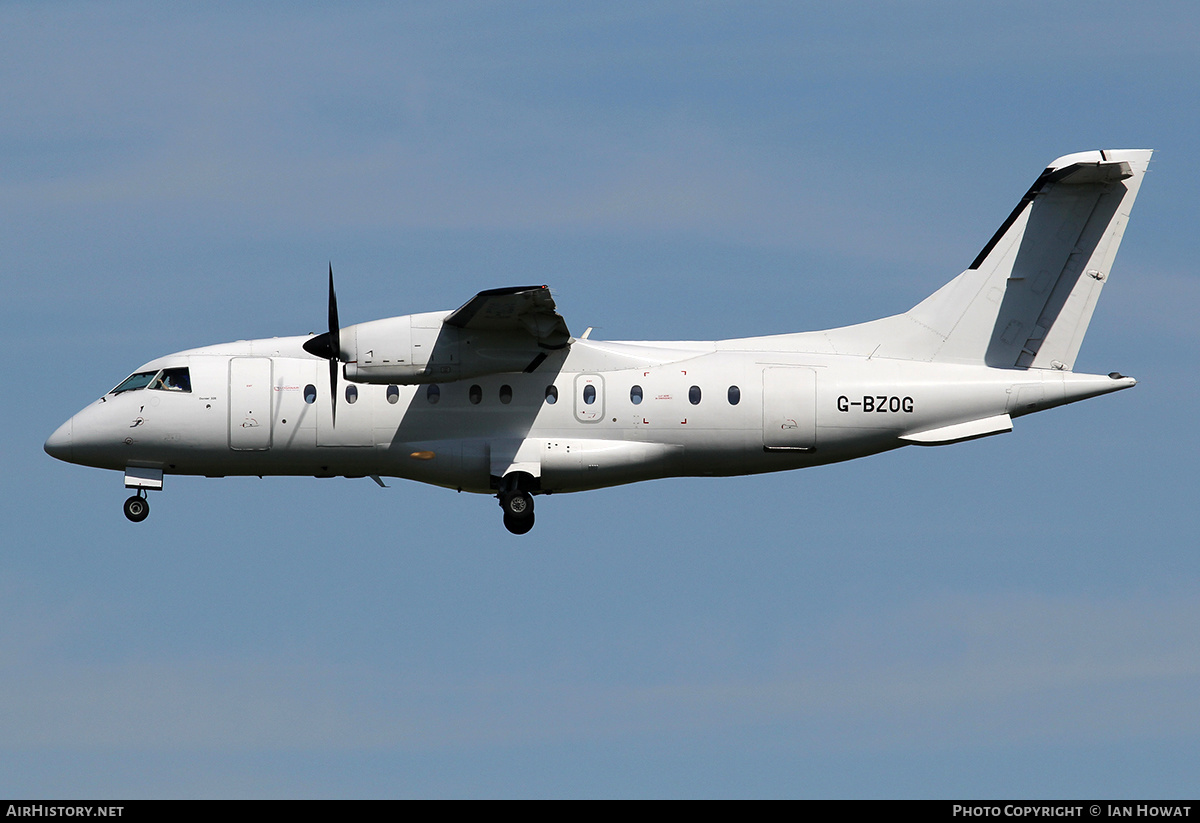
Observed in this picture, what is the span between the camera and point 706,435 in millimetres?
23828

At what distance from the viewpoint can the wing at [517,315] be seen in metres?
22.0

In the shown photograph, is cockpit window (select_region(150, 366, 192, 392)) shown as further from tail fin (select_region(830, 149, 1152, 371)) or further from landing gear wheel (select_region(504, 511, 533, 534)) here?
tail fin (select_region(830, 149, 1152, 371))

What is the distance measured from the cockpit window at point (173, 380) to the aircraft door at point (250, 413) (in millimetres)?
793

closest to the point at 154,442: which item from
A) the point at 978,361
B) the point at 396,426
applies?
the point at 396,426

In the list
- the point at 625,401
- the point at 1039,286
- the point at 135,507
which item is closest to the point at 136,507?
the point at 135,507

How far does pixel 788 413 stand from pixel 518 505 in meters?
4.54

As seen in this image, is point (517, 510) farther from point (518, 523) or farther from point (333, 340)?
point (333, 340)

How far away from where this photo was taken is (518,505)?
23828 mm

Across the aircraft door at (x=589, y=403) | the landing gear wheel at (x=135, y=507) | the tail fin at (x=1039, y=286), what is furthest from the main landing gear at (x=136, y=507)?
the tail fin at (x=1039, y=286)

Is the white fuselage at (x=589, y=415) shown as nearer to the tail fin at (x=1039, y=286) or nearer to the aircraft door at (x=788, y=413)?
the aircraft door at (x=788, y=413)

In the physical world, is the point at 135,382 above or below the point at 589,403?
above

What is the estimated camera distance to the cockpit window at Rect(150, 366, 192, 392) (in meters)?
24.4

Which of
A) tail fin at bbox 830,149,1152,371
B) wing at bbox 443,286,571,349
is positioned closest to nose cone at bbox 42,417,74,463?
wing at bbox 443,286,571,349
